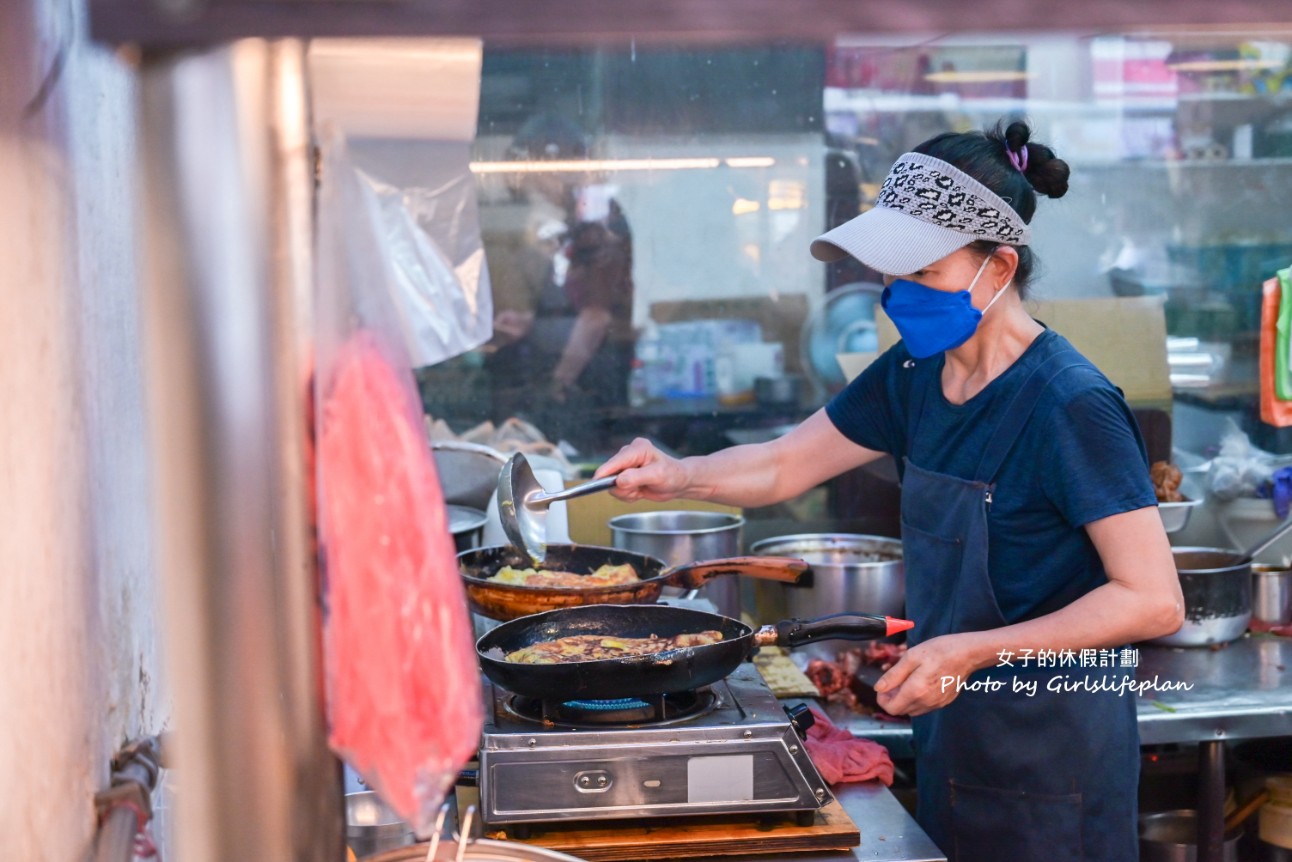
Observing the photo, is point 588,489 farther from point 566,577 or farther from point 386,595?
point 386,595

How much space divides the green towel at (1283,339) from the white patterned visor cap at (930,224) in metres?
2.29

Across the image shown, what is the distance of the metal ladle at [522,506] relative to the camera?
313 centimetres

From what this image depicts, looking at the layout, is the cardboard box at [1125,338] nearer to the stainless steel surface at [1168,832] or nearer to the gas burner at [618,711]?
the stainless steel surface at [1168,832]

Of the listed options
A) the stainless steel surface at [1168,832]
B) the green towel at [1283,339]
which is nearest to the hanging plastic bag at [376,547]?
the stainless steel surface at [1168,832]

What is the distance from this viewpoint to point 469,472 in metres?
3.88

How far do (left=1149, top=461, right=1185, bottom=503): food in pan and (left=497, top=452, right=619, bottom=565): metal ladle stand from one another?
2403mm

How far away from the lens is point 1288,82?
5305 mm

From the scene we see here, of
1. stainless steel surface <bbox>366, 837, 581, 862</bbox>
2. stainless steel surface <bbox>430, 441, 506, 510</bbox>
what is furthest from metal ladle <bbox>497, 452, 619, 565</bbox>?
stainless steel surface <bbox>366, 837, 581, 862</bbox>

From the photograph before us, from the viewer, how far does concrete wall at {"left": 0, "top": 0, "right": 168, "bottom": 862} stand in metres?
0.99

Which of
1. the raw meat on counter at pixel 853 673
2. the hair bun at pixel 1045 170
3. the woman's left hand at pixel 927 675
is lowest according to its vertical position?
the raw meat on counter at pixel 853 673

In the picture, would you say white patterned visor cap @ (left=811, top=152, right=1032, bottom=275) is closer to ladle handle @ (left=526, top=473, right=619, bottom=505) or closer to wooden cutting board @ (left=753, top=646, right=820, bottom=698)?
ladle handle @ (left=526, top=473, right=619, bottom=505)

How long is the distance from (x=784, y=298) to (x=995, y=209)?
276cm

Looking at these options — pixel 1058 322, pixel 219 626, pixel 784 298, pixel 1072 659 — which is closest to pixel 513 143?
pixel 784 298

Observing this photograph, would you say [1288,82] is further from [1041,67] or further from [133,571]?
[133,571]
